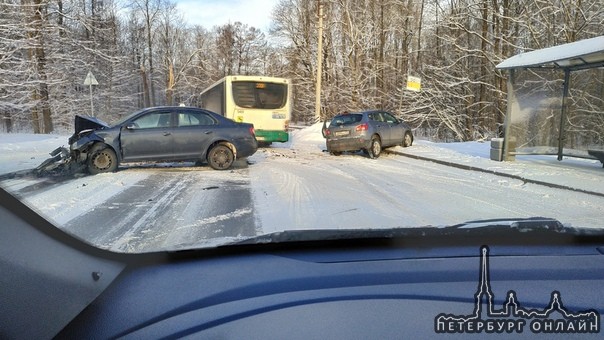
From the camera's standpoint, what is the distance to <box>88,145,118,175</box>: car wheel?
9.68 m

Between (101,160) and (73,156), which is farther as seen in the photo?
(101,160)

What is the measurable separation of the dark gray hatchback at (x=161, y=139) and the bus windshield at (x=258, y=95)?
6.15m

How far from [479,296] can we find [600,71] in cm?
1352

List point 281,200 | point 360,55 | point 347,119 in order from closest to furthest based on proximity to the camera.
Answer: point 281,200 → point 347,119 → point 360,55

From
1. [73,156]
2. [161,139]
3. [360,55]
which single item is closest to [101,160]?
[73,156]

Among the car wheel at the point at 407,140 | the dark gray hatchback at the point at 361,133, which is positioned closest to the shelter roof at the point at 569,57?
the dark gray hatchback at the point at 361,133

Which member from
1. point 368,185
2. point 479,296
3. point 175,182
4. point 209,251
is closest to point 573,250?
point 479,296

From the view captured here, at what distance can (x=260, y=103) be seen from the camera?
688 inches

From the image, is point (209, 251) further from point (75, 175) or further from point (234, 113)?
point (234, 113)

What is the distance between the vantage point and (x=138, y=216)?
5738 mm

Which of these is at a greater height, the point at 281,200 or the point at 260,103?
the point at 260,103

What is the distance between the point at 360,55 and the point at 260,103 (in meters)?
20.4

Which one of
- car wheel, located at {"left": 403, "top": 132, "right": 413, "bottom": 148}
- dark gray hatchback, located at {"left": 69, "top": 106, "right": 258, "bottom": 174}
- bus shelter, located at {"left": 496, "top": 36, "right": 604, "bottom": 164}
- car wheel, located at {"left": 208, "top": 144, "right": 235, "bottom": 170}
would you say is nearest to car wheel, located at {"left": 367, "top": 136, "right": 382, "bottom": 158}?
car wheel, located at {"left": 403, "top": 132, "right": 413, "bottom": 148}

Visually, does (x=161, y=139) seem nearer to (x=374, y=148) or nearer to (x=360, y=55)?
(x=374, y=148)
